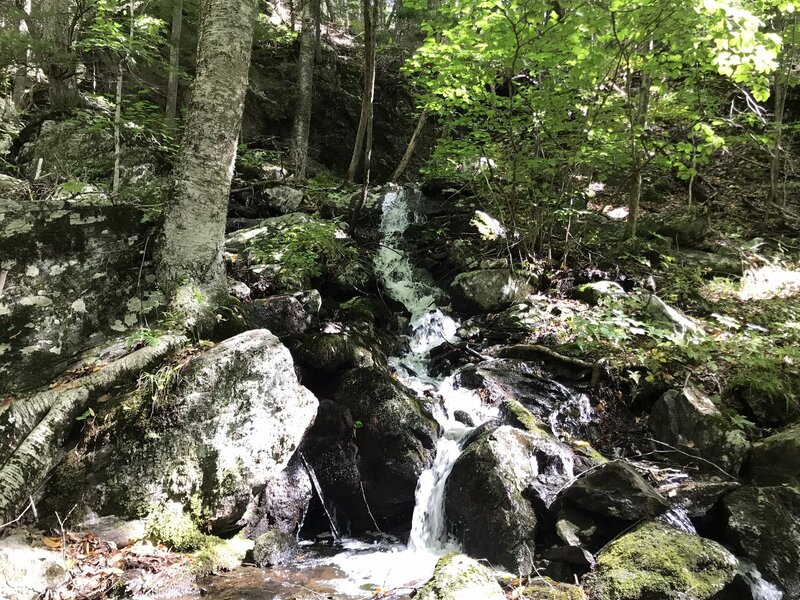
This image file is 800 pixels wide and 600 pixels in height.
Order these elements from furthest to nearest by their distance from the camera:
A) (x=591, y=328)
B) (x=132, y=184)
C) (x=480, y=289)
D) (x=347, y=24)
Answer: (x=347, y=24)
(x=480, y=289)
(x=132, y=184)
(x=591, y=328)

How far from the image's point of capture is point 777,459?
182 inches

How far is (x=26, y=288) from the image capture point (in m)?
4.59

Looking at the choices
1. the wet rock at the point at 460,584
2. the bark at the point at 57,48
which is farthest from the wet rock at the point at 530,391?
the bark at the point at 57,48

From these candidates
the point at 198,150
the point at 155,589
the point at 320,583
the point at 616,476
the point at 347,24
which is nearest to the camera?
the point at 155,589

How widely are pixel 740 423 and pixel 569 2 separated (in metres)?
5.92

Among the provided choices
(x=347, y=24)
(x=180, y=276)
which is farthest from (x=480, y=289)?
(x=347, y=24)

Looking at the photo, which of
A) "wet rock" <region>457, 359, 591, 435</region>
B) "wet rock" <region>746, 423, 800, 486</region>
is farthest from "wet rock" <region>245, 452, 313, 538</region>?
"wet rock" <region>746, 423, 800, 486</region>

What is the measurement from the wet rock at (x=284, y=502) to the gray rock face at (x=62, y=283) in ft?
7.35

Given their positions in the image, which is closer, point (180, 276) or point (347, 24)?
point (180, 276)

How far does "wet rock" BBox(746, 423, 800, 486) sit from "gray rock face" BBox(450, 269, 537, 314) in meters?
4.46

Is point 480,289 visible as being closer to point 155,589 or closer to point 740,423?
point 740,423

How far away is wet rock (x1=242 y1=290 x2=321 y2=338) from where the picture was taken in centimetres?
619

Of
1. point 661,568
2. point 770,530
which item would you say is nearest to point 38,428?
point 661,568

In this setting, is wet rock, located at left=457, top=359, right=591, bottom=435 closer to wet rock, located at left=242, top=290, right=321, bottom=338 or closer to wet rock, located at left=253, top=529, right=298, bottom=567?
wet rock, located at left=242, top=290, right=321, bottom=338
